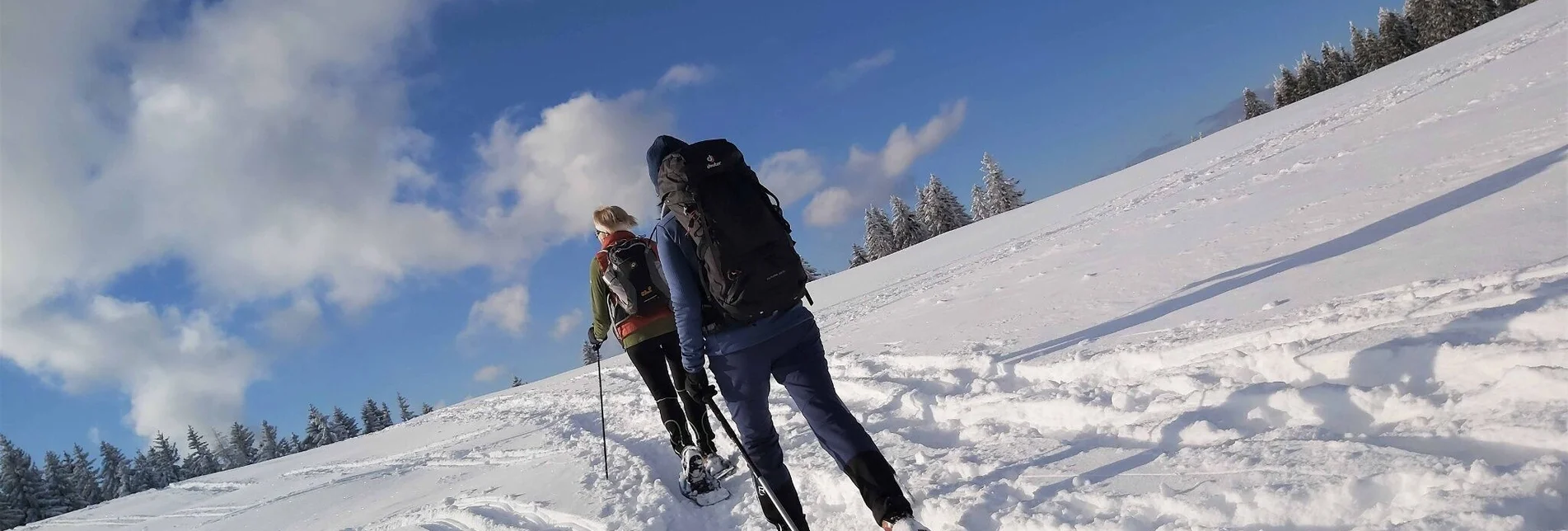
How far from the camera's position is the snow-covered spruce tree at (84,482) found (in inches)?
1719

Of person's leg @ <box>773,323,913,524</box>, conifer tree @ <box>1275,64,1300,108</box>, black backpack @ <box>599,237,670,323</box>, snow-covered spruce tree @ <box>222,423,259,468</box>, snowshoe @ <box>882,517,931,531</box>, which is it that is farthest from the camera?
conifer tree @ <box>1275,64,1300,108</box>

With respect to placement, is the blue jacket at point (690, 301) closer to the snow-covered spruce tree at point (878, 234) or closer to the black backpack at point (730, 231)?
the black backpack at point (730, 231)

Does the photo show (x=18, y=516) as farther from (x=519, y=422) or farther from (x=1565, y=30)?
(x=1565, y=30)

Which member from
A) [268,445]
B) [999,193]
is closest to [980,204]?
[999,193]

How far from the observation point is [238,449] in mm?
60781

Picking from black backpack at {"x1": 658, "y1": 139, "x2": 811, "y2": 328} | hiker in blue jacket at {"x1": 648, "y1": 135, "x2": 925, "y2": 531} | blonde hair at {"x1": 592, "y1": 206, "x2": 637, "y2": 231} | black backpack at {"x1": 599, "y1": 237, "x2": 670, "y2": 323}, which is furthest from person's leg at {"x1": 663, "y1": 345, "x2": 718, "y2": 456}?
black backpack at {"x1": 658, "y1": 139, "x2": 811, "y2": 328}

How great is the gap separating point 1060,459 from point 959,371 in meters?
2.51

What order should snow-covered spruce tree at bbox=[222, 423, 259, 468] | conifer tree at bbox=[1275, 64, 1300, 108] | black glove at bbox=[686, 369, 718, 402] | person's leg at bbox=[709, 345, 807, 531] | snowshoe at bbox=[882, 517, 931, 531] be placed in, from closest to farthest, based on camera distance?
1. snowshoe at bbox=[882, 517, 931, 531]
2. person's leg at bbox=[709, 345, 807, 531]
3. black glove at bbox=[686, 369, 718, 402]
4. snow-covered spruce tree at bbox=[222, 423, 259, 468]
5. conifer tree at bbox=[1275, 64, 1300, 108]

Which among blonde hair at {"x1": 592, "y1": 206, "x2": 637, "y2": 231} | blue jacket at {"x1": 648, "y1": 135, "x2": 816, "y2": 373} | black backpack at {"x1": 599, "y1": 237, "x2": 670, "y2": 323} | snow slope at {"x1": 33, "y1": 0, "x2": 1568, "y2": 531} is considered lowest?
snow slope at {"x1": 33, "y1": 0, "x2": 1568, "y2": 531}

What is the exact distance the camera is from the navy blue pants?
3.37 m

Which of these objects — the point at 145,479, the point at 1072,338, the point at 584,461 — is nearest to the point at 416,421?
the point at 584,461

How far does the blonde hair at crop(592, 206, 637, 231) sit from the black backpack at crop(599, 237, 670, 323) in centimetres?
20

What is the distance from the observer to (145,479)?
52.2 metres

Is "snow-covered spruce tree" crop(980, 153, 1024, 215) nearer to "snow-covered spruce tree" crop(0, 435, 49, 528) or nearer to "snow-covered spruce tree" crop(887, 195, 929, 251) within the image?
"snow-covered spruce tree" crop(887, 195, 929, 251)
